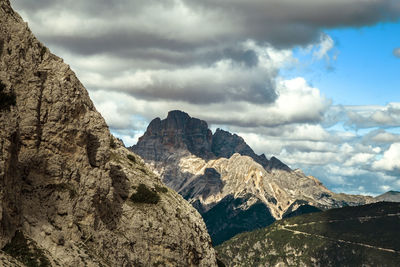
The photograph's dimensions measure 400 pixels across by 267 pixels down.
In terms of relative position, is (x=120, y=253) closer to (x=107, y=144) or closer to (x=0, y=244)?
(x=107, y=144)

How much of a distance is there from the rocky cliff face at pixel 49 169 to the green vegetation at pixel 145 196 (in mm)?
12887

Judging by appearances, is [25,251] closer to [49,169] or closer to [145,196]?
[49,169]

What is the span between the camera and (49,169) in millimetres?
83312

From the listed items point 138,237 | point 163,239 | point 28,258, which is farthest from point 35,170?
point 163,239

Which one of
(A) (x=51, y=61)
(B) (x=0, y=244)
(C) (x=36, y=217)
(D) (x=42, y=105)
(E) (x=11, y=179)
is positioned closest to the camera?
(B) (x=0, y=244)

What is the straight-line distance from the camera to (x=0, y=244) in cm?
6950

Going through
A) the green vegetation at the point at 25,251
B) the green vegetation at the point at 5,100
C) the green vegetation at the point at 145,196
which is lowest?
the green vegetation at the point at 25,251

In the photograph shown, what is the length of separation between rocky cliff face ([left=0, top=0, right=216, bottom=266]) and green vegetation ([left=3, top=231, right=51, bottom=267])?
0.15m

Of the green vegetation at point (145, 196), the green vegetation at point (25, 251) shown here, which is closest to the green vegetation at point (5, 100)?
the green vegetation at point (25, 251)

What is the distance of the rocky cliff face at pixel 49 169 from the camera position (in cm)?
7406

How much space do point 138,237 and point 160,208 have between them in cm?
1654

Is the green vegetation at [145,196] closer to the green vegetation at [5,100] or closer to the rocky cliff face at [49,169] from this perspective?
the rocky cliff face at [49,169]

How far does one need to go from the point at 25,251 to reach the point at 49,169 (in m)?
14.4

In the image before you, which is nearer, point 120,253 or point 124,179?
point 120,253
